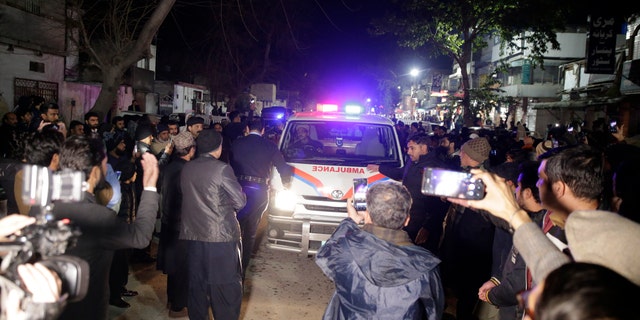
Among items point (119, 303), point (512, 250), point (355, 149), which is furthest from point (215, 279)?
point (355, 149)

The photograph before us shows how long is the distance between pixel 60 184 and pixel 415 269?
1723 mm

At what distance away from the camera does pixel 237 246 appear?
13.4 feet

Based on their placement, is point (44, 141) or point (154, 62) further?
point (154, 62)

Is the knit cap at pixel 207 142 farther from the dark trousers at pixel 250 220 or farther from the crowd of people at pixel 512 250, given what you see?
the dark trousers at pixel 250 220

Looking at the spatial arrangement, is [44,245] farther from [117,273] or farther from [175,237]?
[117,273]

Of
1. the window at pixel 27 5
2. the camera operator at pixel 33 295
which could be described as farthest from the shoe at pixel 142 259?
the window at pixel 27 5

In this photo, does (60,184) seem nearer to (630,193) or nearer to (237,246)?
(237,246)

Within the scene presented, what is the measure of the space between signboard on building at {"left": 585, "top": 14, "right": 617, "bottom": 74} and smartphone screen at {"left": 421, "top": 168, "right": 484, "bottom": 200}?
18480mm

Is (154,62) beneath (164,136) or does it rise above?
above

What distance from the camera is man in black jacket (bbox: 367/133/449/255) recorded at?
5660 millimetres

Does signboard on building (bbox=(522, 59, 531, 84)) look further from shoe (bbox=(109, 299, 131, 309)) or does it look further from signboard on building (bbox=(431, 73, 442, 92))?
shoe (bbox=(109, 299, 131, 309))

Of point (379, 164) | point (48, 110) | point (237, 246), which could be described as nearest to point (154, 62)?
point (48, 110)

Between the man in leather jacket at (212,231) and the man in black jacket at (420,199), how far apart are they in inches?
95.5

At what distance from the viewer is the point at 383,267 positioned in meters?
2.46
